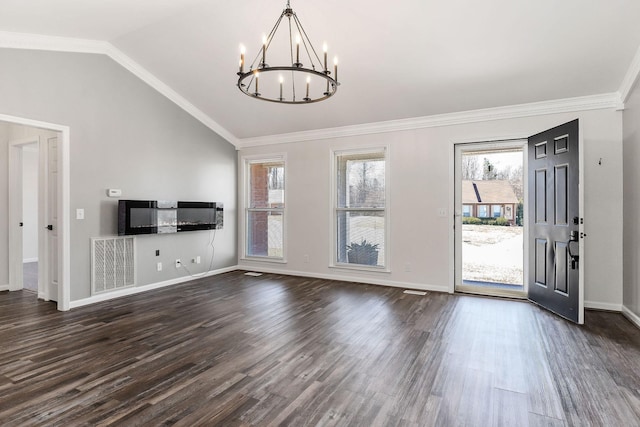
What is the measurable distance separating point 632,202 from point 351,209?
11.6ft

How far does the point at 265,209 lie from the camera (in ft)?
21.4

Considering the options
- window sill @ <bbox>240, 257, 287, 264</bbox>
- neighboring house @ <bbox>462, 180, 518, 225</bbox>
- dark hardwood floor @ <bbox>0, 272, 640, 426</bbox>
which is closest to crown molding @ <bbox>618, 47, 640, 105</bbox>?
neighboring house @ <bbox>462, 180, 518, 225</bbox>

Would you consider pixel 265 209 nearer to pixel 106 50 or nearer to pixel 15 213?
pixel 106 50

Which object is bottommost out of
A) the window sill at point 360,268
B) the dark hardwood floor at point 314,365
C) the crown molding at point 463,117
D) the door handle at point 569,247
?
the dark hardwood floor at point 314,365

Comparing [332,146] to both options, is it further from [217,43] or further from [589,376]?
[589,376]

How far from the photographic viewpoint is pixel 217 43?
13.7ft

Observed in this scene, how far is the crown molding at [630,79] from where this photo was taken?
334cm

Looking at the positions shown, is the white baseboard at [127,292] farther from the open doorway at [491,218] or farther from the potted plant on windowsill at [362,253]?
the open doorway at [491,218]

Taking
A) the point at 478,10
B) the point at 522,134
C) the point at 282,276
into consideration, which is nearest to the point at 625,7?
the point at 478,10

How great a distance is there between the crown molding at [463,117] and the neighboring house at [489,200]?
92 cm

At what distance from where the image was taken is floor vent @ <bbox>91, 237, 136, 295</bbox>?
175 inches

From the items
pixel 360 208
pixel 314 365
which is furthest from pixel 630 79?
pixel 314 365

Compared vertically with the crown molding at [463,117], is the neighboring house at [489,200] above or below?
below

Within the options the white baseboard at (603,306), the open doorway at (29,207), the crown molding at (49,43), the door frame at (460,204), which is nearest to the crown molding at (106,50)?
the crown molding at (49,43)
